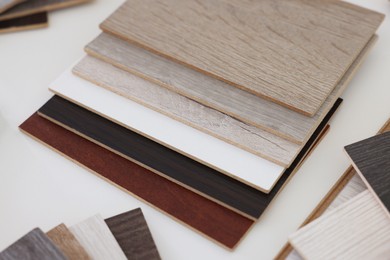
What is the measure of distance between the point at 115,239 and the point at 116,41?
0.42 m

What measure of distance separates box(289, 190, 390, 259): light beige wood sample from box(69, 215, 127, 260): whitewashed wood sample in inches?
10.2

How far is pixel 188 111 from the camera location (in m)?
0.96

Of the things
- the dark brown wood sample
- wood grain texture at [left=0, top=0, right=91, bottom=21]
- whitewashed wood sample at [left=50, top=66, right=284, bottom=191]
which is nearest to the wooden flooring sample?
whitewashed wood sample at [left=50, top=66, right=284, bottom=191]

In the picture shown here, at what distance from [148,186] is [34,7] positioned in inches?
21.4

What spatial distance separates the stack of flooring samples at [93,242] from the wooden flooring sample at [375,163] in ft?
1.12

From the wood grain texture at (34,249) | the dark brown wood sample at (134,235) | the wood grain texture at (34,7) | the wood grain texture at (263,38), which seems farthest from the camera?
the wood grain texture at (34,7)

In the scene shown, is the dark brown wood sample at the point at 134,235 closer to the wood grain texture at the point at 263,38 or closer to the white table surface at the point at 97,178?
the white table surface at the point at 97,178

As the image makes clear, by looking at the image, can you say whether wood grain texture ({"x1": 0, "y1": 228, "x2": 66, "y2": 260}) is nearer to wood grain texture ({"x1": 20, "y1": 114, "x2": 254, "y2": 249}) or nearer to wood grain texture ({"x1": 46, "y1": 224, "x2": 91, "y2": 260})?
wood grain texture ({"x1": 46, "y1": 224, "x2": 91, "y2": 260})

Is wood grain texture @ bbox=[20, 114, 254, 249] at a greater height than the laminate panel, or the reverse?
the laminate panel

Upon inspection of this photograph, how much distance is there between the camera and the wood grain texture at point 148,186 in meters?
0.87

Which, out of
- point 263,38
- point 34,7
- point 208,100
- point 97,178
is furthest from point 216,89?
point 34,7

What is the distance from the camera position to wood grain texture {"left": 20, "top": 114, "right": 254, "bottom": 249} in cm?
87

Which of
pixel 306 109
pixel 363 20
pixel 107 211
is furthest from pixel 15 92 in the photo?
pixel 363 20

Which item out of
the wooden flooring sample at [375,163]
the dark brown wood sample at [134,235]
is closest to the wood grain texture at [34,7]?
the dark brown wood sample at [134,235]
